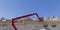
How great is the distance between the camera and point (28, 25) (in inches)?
1167

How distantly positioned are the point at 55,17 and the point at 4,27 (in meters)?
9.81

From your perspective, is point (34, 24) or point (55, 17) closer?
point (34, 24)

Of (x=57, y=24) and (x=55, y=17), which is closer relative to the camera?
(x=57, y=24)

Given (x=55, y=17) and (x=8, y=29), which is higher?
(x=55, y=17)

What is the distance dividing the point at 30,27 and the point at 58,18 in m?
5.56

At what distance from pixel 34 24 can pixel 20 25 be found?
7.90 feet

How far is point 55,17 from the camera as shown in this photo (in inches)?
1281

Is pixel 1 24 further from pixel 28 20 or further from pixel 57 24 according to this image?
pixel 57 24

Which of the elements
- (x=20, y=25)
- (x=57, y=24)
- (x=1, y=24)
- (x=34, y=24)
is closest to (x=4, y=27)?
(x=1, y=24)

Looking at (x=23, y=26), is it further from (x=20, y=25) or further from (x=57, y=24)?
(x=57, y=24)

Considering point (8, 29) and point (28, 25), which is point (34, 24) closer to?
point (28, 25)

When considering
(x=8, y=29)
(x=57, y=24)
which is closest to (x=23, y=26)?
(x=8, y=29)

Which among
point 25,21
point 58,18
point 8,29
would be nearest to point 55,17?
point 58,18

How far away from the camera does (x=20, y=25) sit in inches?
1166
